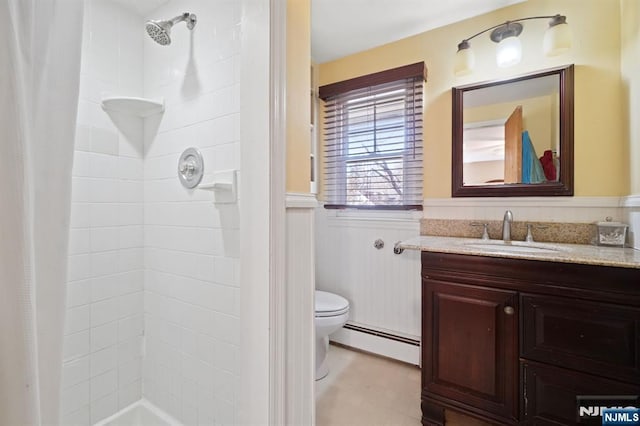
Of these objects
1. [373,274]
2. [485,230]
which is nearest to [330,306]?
[373,274]

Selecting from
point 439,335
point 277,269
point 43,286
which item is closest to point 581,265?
point 439,335

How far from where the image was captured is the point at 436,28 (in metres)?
1.91

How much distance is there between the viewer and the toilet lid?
173cm

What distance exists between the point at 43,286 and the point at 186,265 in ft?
2.79

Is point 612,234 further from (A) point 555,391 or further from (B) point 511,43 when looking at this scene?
(B) point 511,43

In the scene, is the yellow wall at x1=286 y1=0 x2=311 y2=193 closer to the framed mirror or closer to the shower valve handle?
the shower valve handle

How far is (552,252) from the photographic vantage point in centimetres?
124

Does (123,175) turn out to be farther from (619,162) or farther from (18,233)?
(619,162)

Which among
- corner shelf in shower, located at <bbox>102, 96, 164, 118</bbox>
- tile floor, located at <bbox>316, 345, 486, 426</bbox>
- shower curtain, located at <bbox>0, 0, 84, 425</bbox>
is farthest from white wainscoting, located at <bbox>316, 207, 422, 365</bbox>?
shower curtain, located at <bbox>0, 0, 84, 425</bbox>

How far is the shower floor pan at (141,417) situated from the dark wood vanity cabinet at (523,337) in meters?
1.28

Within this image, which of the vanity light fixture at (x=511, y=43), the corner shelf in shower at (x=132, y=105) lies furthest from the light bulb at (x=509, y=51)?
the corner shelf in shower at (x=132, y=105)

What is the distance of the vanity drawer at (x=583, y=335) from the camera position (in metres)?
1.05

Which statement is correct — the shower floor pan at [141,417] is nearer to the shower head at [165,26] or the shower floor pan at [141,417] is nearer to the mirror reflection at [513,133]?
the shower head at [165,26]

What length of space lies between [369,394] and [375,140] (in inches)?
68.0
